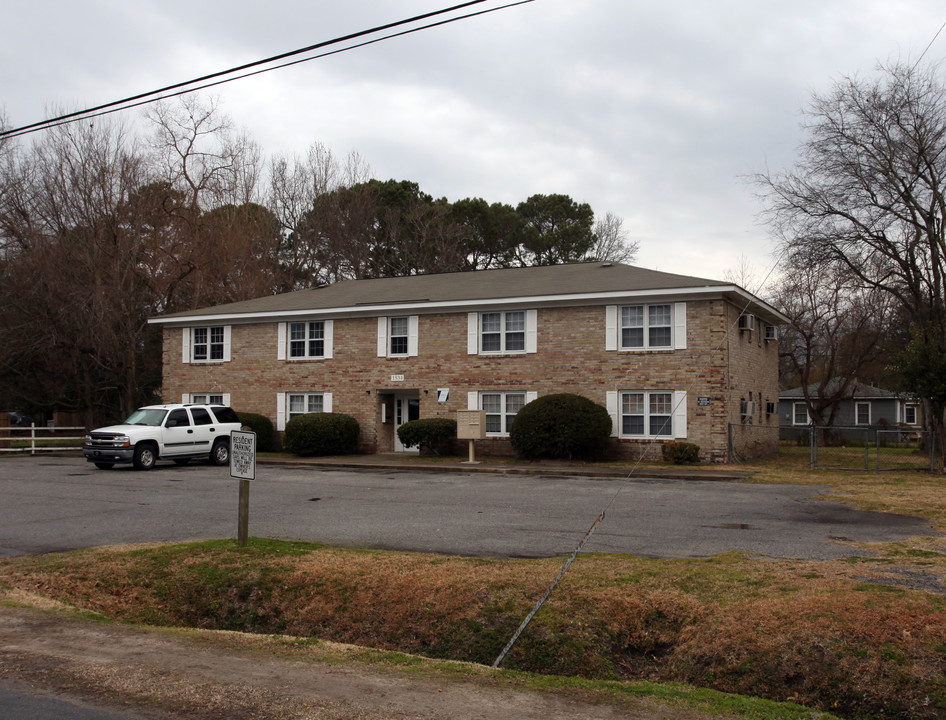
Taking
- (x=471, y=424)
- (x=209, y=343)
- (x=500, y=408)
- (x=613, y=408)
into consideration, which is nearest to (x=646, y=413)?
(x=613, y=408)

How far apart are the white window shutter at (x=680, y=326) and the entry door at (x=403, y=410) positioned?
9.55 metres

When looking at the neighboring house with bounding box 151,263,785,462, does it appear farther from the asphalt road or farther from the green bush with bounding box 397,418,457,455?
the asphalt road

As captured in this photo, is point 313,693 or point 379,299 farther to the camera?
point 379,299

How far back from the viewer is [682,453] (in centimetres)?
2381

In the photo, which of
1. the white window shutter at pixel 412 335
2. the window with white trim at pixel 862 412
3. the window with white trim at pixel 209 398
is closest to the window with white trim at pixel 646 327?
the white window shutter at pixel 412 335

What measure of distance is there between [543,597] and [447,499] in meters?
8.71

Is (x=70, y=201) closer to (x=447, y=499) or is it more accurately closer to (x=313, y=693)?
(x=447, y=499)

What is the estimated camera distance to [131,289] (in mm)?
36031

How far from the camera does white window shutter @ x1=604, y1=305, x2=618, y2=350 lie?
84.1 feet

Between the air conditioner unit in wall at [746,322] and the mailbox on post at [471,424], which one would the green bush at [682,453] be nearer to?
the air conditioner unit in wall at [746,322]

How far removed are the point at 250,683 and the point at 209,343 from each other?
28.2m

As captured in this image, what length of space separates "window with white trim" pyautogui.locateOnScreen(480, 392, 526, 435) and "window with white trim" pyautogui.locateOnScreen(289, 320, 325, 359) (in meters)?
A: 6.63

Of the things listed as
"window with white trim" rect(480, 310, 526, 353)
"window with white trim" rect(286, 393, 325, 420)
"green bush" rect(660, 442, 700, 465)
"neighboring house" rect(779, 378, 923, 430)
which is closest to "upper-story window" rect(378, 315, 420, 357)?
"window with white trim" rect(480, 310, 526, 353)

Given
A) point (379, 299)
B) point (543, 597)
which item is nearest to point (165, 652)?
point (543, 597)
